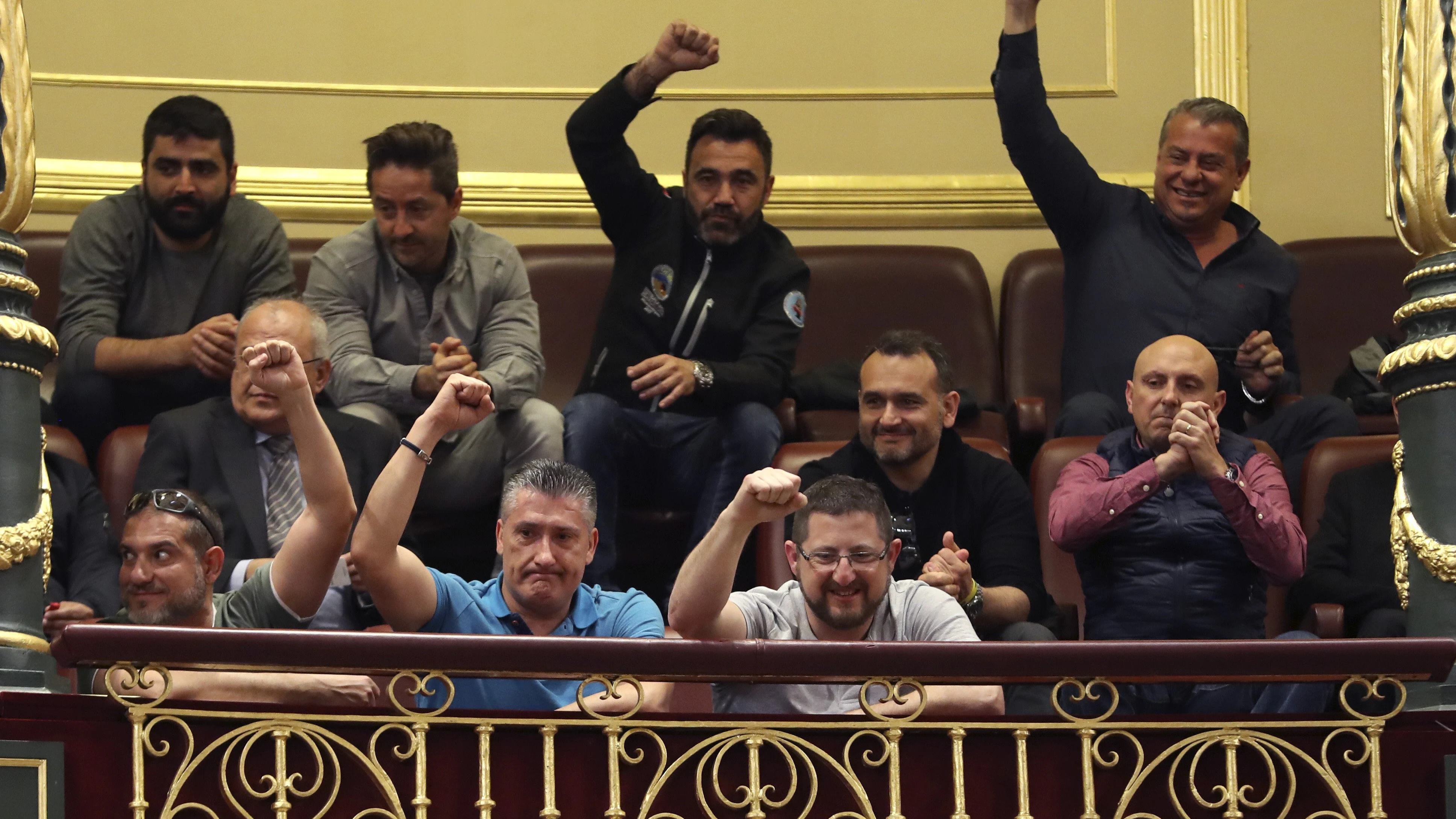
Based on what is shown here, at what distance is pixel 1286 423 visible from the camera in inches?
135

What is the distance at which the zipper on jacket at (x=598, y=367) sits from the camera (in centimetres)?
362

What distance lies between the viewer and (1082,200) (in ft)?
12.0

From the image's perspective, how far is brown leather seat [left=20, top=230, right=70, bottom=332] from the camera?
12.5 feet

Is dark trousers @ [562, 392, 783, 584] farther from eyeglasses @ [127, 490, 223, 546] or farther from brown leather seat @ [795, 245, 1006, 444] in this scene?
eyeglasses @ [127, 490, 223, 546]

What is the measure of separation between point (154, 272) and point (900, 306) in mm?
1566

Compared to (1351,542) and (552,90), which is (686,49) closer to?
(552,90)

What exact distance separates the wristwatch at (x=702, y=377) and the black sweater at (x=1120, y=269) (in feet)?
2.40

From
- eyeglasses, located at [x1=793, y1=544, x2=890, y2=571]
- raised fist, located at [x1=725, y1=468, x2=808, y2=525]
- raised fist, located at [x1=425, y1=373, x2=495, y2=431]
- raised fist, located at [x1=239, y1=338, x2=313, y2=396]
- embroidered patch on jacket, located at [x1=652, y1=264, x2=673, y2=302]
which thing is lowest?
eyeglasses, located at [x1=793, y1=544, x2=890, y2=571]

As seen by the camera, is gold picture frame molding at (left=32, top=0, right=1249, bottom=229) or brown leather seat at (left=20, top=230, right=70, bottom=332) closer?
brown leather seat at (left=20, top=230, right=70, bottom=332)

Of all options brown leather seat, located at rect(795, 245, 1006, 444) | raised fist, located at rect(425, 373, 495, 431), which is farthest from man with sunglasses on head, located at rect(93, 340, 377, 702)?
brown leather seat, located at rect(795, 245, 1006, 444)

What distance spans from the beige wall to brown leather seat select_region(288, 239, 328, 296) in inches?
13.9

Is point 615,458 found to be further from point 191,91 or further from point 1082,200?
point 191,91

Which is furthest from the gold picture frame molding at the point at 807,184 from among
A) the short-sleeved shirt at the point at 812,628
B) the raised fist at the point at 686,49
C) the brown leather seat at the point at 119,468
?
the short-sleeved shirt at the point at 812,628

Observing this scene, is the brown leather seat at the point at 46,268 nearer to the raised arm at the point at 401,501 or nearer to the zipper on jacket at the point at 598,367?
the zipper on jacket at the point at 598,367
